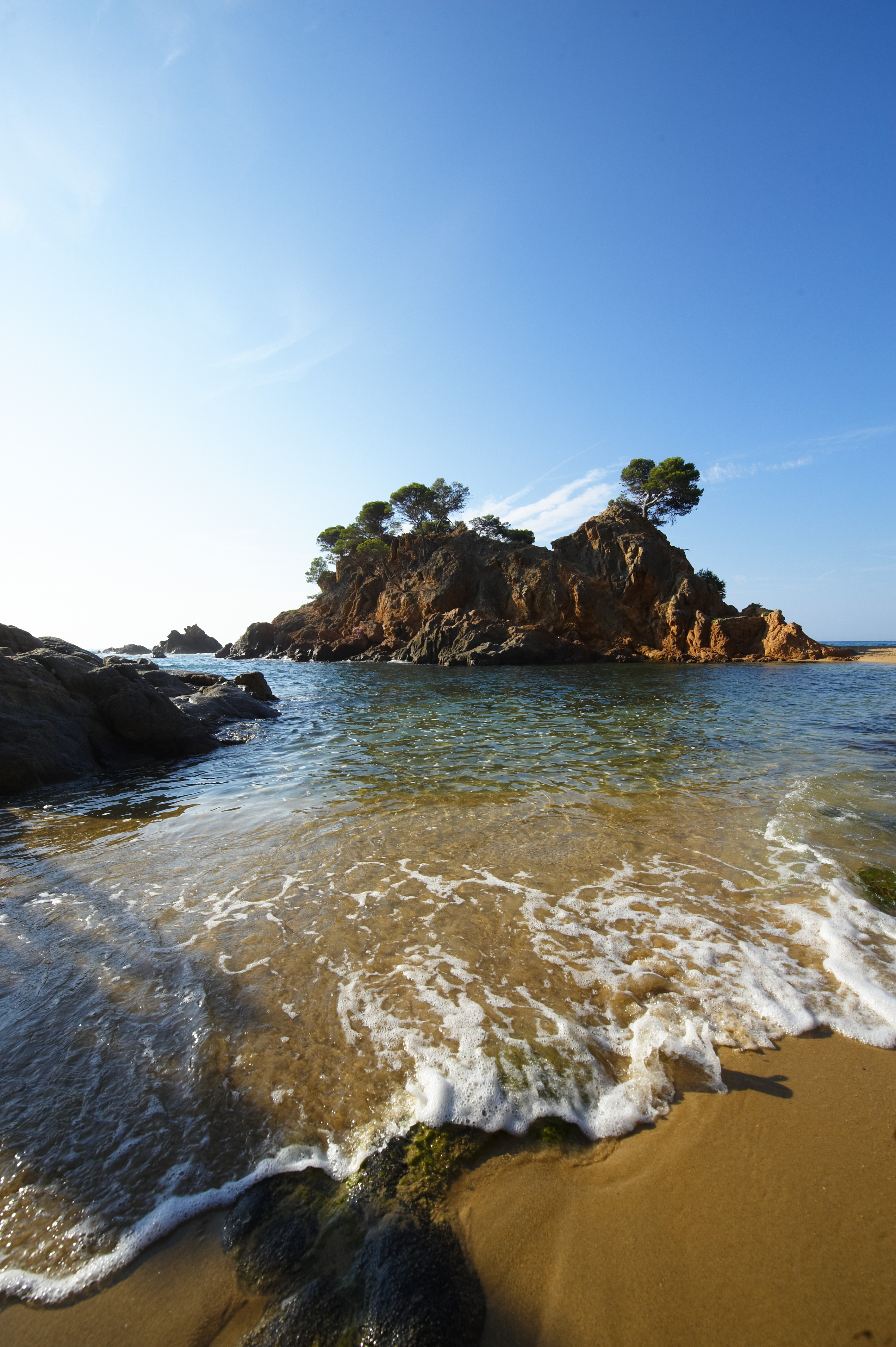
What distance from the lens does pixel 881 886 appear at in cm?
484

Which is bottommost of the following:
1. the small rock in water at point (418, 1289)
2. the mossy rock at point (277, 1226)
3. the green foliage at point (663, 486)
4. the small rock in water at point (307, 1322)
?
the mossy rock at point (277, 1226)

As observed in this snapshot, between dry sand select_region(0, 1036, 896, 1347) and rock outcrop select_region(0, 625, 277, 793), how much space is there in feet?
31.7

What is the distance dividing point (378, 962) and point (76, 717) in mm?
10535

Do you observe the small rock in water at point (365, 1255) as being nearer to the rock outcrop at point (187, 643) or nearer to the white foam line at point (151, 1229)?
the white foam line at point (151, 1229)

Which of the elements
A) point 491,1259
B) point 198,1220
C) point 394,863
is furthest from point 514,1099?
point 394,863

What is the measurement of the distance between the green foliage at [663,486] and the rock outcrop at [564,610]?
2.39m

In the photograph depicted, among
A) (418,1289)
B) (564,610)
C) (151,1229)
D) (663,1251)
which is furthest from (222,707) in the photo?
(564,610)

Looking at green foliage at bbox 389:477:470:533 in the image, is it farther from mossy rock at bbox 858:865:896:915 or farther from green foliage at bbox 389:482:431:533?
mossy rock at bbox 858:865:896:915

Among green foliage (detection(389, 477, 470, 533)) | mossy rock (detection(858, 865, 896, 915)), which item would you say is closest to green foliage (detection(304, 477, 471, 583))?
green foliage (detection(389, 477, 470, 533))

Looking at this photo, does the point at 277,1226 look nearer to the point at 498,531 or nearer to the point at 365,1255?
the point at 365,1255

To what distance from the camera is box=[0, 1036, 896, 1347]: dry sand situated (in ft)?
5.83

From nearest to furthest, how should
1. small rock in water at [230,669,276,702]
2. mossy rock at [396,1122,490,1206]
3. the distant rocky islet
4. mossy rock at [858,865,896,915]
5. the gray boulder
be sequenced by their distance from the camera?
mossy rock at [396,1122,490,1206]
mossy rock at [858,865,896,915]
the distant rocky islet
the gray boulder
small rock in water at [230,669,276,702]

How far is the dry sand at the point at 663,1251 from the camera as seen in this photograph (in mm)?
1778

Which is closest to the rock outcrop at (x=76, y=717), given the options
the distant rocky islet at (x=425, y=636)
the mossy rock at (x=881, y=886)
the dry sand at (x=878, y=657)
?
the distant rocky islet at (x=425, y=636)
